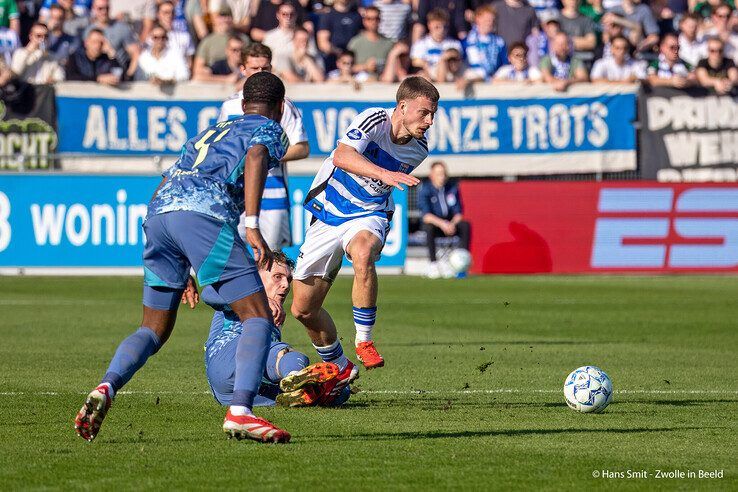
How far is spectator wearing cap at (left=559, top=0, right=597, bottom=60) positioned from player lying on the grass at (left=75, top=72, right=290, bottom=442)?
1830cm

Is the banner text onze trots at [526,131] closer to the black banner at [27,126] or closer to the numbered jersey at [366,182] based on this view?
the black banner at [27,126]

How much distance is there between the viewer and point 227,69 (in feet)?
75.3

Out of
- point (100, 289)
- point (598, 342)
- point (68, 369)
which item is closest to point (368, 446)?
point (68, 369)

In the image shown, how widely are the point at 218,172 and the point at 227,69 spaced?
15950 millimetres

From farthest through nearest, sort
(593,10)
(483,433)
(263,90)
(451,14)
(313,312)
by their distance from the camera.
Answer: (593,10) < (451,14) < (313,312) < (483,433) < (263,90)

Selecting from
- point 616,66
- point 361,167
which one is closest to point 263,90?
point 361,167

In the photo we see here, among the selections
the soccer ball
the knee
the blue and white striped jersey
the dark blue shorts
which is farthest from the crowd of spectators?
the dark blue shorts

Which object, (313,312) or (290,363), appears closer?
(290,363)

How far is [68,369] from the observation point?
10.8 meters

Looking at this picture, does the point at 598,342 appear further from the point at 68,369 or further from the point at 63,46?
the point at 63,46

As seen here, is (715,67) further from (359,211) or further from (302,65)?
(359,211)

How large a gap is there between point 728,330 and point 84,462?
9.68m

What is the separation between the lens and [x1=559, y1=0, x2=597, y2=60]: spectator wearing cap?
81.9 ft

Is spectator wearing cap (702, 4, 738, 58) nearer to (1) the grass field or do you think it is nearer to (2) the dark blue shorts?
(1) the grass field
